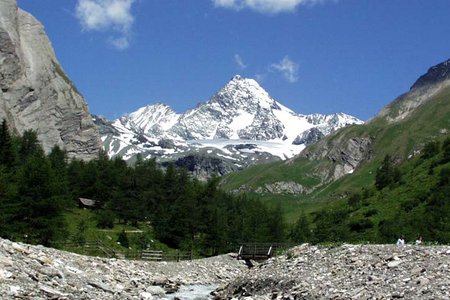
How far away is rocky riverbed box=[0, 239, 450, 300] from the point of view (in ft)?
103

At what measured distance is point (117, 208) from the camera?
379 feet

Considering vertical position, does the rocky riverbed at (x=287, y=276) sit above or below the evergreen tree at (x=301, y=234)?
below

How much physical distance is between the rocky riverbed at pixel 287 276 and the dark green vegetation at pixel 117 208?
15.7m

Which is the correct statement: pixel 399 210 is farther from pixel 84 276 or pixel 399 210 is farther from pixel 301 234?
pixel 84 276

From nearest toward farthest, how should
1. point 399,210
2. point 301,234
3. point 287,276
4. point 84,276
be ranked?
point 84,276
point 287,276
point 399,210
point 301,234

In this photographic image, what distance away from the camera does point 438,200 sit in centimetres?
11112

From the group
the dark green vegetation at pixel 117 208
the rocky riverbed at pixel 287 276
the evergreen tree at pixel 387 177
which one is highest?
the evergreen tree at pixel 387 177

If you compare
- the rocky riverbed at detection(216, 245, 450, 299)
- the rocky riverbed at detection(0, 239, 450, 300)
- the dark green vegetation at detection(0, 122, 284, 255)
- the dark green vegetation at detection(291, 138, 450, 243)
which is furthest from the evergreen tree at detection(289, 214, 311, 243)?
the rocky riverbed at detection(216, 245, 450, 299)

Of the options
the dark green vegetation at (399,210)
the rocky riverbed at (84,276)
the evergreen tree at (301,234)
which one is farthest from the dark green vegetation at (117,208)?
the dark green vegetation at (399,210)

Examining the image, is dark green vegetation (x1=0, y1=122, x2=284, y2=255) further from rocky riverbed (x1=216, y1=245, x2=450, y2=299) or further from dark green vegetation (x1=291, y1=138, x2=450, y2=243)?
rocky riverbed (x1=216, y1=245, x2=450, y2=299)

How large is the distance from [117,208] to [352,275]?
276 feet

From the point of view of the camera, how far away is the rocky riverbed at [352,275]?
3198cm

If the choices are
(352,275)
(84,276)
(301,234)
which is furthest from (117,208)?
(352,275)

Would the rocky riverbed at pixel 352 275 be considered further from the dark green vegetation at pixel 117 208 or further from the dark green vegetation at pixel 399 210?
the dark green vegetation at pixel 399 210
